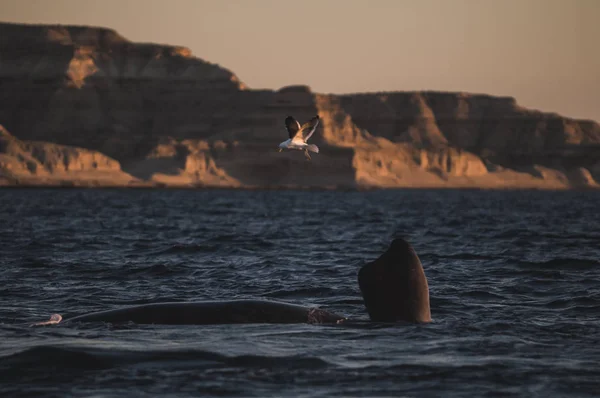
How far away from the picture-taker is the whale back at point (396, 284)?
1186cm

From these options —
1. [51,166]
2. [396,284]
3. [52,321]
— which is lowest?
[51,166]

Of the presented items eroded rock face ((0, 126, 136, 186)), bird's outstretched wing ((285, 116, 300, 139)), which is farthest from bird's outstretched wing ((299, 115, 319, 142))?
eroded rock face ((0, 126, 136, 186))

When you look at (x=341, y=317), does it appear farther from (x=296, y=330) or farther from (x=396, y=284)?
(x=396, y=284)

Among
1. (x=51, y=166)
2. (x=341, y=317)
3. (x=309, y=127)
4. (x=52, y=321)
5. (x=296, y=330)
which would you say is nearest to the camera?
(x=296, y=330)

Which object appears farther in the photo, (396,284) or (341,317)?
(341,317)

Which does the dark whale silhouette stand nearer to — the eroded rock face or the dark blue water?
the dark blue water

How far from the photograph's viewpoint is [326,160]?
19350 cm

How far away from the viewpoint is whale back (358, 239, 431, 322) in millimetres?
11859

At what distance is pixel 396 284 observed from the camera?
470 inches

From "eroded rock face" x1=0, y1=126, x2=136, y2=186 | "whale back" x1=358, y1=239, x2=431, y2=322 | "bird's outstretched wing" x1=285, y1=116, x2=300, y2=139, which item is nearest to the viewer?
"whale back" x1=358, y1=239, x2=431, y2=322

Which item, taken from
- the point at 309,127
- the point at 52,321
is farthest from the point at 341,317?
the point at 309,127

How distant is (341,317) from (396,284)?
6.02 feet

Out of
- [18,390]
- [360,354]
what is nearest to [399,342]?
[360,354]

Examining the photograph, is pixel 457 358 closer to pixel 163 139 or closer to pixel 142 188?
pixel 142 188
